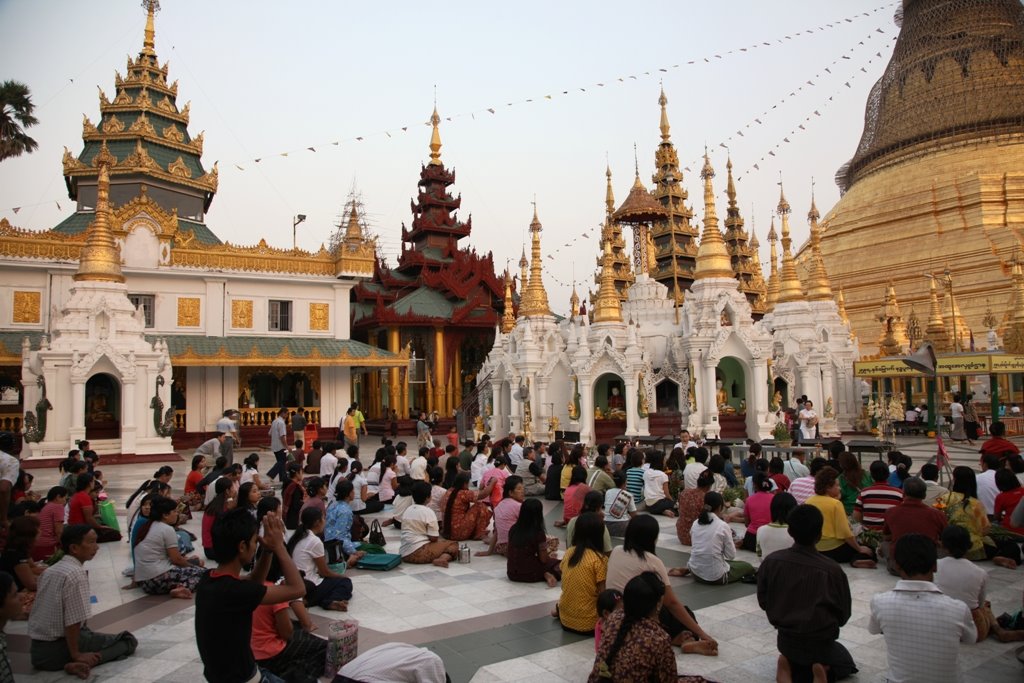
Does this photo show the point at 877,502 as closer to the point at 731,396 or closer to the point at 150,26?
the point at 731,396

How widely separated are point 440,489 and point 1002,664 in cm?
688

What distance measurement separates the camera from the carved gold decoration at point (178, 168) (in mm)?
30328

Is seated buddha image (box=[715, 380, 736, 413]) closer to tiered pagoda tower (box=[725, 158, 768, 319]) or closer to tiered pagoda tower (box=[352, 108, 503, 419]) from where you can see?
tiered pagoda tower (box=[352, 108, 503, 419])

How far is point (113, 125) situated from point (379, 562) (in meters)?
28.3

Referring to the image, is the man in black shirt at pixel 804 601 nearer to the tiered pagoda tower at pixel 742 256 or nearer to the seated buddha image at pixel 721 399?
the seated buddha image at pixel 721 399

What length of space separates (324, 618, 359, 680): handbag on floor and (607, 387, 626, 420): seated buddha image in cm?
1652

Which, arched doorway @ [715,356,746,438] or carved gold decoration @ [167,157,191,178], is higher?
carved gold decoration @ [167,157,191,178]

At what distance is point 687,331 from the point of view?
2183 centimetres

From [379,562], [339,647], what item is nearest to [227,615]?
[339,647]

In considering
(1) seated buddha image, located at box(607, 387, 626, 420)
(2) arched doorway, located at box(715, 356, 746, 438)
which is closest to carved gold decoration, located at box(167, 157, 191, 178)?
(1) seated buddha image, located at box(607, 387, 626, 420)

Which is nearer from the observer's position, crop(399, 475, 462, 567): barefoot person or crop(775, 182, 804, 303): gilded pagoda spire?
crop(399, 475, 462, 567): barefoot person

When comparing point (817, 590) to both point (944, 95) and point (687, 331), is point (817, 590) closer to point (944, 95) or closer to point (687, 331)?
point (687, 331)

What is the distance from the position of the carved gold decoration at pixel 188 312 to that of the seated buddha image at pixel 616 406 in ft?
49.2

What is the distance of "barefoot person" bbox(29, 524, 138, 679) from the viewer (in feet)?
17.7
